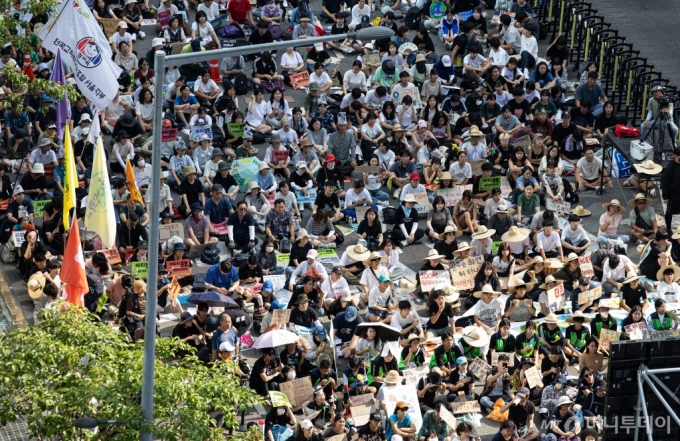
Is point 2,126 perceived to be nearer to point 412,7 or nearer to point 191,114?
point 191,114

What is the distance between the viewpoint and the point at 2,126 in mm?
28828

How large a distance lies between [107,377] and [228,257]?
10009mm

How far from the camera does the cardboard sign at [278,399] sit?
20.4 meters

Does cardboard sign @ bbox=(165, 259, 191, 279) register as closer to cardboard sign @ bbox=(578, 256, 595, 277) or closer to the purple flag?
the purple flag

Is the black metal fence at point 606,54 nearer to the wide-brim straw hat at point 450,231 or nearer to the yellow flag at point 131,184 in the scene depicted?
the wide-brim straw hat at point 450,231

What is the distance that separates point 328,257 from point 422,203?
7.77 feet

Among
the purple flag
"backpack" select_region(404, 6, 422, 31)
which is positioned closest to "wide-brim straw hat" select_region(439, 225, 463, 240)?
the purple flag

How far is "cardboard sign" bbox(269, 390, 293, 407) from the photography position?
20.4 m

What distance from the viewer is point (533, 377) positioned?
2178 centimetres

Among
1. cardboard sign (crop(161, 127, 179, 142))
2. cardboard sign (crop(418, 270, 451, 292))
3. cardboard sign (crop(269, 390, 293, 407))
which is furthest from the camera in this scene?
cardboard sign (crop(161, 127, 179, 142))

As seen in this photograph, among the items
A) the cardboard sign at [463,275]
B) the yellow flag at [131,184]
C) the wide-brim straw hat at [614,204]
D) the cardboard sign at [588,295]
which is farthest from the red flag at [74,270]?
the wide-brim straw hat at [614,204]

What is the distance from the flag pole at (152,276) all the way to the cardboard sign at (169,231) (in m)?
10.5

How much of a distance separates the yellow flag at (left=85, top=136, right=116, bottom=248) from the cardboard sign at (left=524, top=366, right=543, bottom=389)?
21.8ft

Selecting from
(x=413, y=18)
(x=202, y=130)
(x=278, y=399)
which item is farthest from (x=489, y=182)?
(x=278, y=399)
